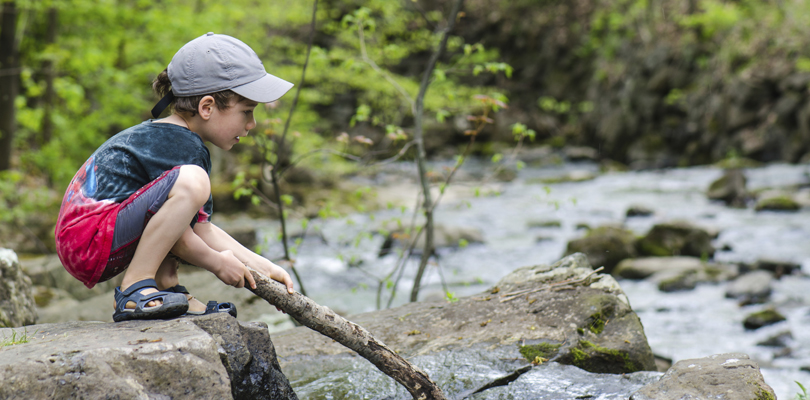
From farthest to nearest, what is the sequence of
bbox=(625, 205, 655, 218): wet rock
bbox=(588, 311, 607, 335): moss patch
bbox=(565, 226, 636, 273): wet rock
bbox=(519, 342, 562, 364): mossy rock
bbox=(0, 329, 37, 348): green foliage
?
bbox=(625, 205, 655, 218): wet rock, bbox=(565, 226, 636, 273): wet rock, bbox=(588, 311, 607, 335): moss patch, bbox=(519, 342, 562, 364): mossy rock, bbox=(0, 329, 37, 348): green foliage

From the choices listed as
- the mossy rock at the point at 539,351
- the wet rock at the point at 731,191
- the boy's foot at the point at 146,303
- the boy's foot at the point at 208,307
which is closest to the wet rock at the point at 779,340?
the mossy rock at the point at 539,351

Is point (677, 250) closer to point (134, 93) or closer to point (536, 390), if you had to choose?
point (536, 390)

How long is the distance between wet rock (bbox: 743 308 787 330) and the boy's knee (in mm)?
5624

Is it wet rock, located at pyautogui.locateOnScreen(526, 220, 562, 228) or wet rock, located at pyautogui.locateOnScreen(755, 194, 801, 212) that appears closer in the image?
wet rock, located at pyautogui.locateOnScreen(755, 194, 801, 212)

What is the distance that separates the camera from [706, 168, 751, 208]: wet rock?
1134 centimetres

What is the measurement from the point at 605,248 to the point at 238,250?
6.83m

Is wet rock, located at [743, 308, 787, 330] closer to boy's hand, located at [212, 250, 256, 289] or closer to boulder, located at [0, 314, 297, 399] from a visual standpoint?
boulder, located at [0, 314, 297, 399]

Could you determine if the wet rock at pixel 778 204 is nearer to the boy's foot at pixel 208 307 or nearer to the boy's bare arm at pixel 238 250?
the boy's bare arm at pixel 238 250

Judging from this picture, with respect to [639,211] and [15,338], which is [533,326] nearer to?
[15,338]

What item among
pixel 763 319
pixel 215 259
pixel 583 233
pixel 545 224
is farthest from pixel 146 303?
pixel 545 224

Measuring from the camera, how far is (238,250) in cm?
238

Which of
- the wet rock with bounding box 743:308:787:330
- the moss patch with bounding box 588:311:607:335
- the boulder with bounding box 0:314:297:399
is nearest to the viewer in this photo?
the boulder with bounding box 0:314:297:399

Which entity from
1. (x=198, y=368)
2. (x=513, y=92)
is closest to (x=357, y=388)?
(x=198, y=368)

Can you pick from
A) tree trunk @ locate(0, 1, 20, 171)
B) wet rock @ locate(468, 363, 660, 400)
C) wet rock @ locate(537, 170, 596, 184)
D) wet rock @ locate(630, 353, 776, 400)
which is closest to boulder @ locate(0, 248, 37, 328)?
wet rock @ locate(468, 363, 660, 400)
